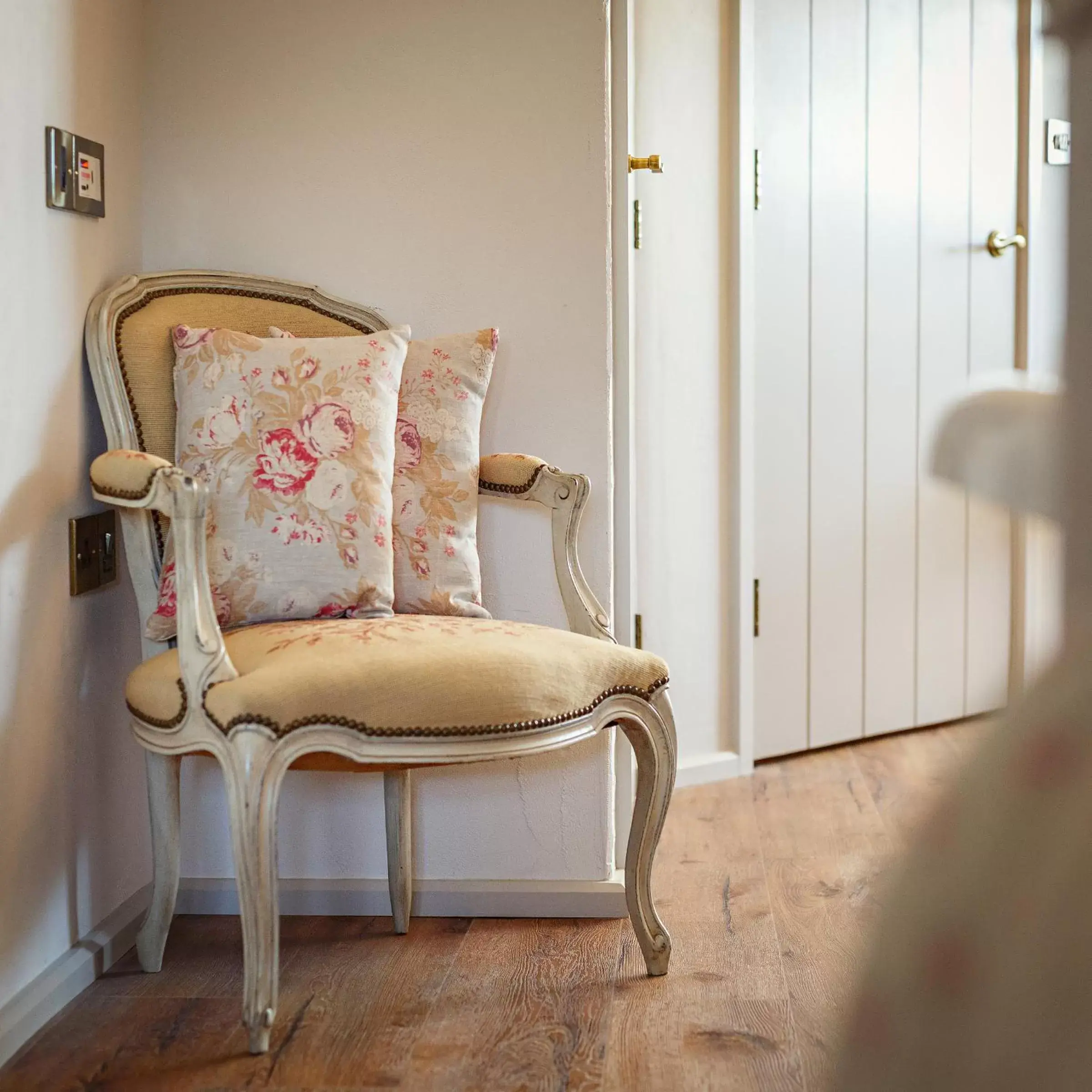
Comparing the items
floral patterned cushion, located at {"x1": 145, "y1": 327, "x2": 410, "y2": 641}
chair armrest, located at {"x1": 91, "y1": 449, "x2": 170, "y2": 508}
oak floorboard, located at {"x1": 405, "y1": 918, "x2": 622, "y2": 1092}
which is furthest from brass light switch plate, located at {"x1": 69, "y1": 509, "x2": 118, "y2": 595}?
oak floorboard, located at {"x1": 405, "y1": 918, "x2": 622, "y2": 1092}

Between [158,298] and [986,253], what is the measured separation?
2103 millimetres

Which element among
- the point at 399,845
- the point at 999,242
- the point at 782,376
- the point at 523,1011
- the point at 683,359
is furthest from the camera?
the point at 999,242

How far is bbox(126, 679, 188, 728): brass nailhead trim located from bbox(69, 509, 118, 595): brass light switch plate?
28cm

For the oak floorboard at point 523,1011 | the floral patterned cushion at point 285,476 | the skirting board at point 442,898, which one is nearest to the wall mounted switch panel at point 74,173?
the floral patterned cushion at point 285,476

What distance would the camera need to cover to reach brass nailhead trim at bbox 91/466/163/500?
1.45m

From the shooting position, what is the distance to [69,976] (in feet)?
5.39

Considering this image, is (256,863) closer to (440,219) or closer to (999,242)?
(440,219)

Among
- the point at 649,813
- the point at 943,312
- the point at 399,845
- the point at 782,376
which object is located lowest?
the point at 399,845

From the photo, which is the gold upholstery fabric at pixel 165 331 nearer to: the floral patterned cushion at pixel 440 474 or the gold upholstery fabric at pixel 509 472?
the floral patterned cushion at pixel 440 474

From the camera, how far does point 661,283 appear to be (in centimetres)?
264

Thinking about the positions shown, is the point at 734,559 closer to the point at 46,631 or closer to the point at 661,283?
the point at 661,283

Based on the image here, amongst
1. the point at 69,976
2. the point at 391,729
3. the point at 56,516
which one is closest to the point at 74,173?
the point at 56,516

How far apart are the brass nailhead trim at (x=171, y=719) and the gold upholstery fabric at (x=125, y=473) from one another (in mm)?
224

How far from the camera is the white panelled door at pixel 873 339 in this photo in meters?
2.83
